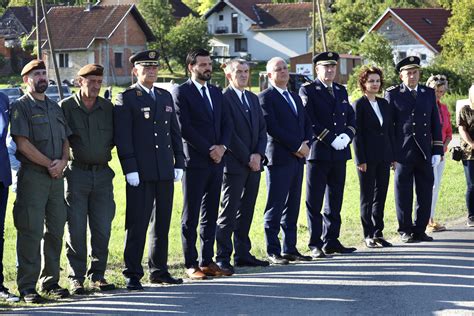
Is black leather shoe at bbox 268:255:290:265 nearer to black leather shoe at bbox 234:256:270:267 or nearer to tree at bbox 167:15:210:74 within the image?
black leather shoe at bbox 234:256:270:267

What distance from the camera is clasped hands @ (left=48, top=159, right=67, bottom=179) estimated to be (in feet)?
32.7

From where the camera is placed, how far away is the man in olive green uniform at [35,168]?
9.95 meters

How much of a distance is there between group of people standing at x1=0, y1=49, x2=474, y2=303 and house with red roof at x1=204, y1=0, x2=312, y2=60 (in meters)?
83.8

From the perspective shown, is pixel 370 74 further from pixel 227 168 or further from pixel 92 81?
pixel 92 81

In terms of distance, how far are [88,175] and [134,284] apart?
117cm

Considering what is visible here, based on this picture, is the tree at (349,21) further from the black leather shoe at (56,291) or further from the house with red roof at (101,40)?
the black leather shoe at (56,291)

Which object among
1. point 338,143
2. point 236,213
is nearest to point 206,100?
point 236,213

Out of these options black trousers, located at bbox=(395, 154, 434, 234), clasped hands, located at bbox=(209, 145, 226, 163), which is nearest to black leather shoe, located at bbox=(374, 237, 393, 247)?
black trousers, located at bbox=(395, 154, 434, 234)

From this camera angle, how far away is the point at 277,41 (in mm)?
99500

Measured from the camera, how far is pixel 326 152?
12.9 m

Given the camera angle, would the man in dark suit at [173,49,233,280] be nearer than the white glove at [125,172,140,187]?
No

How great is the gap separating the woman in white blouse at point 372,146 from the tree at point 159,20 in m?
70.1

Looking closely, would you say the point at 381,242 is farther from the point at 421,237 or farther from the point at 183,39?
the point at 183,39

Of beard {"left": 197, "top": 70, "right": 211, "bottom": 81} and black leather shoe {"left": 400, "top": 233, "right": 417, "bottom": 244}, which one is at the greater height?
beard {"left": 197, "top": 70, "right": 211, "bottom": 81}
